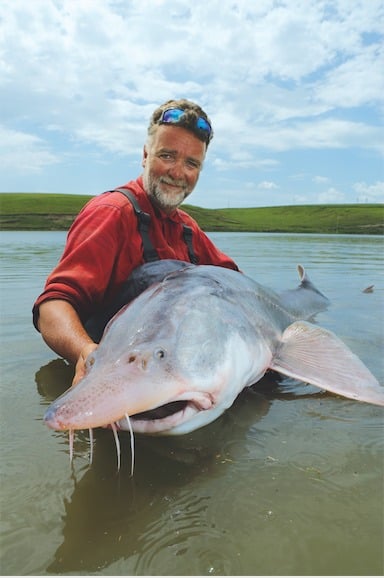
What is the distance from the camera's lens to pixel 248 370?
2.66 m

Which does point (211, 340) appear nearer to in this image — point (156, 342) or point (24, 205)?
point (156, 342)

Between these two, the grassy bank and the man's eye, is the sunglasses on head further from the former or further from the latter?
the grassy bank

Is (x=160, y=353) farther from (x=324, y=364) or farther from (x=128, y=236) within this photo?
(x=128, y=236)

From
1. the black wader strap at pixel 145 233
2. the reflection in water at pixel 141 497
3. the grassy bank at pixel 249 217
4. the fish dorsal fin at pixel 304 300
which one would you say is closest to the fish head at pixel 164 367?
the reflection in water at pixel 141 497

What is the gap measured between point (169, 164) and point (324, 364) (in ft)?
8.11

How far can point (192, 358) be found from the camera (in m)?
2.16

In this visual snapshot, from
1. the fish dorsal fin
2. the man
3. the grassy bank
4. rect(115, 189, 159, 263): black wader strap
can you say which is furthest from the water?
the grassy bank

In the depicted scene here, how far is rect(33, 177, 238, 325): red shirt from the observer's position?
345 centimetres

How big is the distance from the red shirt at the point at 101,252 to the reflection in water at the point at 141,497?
117 cm

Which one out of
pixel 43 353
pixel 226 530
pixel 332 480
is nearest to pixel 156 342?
pixel 226 530

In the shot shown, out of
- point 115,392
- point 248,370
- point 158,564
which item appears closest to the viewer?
point 158,564

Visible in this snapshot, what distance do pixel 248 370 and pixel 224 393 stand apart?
43cm

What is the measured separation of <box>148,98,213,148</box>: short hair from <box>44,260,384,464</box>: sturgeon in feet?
5.32

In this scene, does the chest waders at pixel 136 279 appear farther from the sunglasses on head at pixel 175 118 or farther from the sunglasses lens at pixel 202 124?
the sunglasses lens at pixel 202 124
